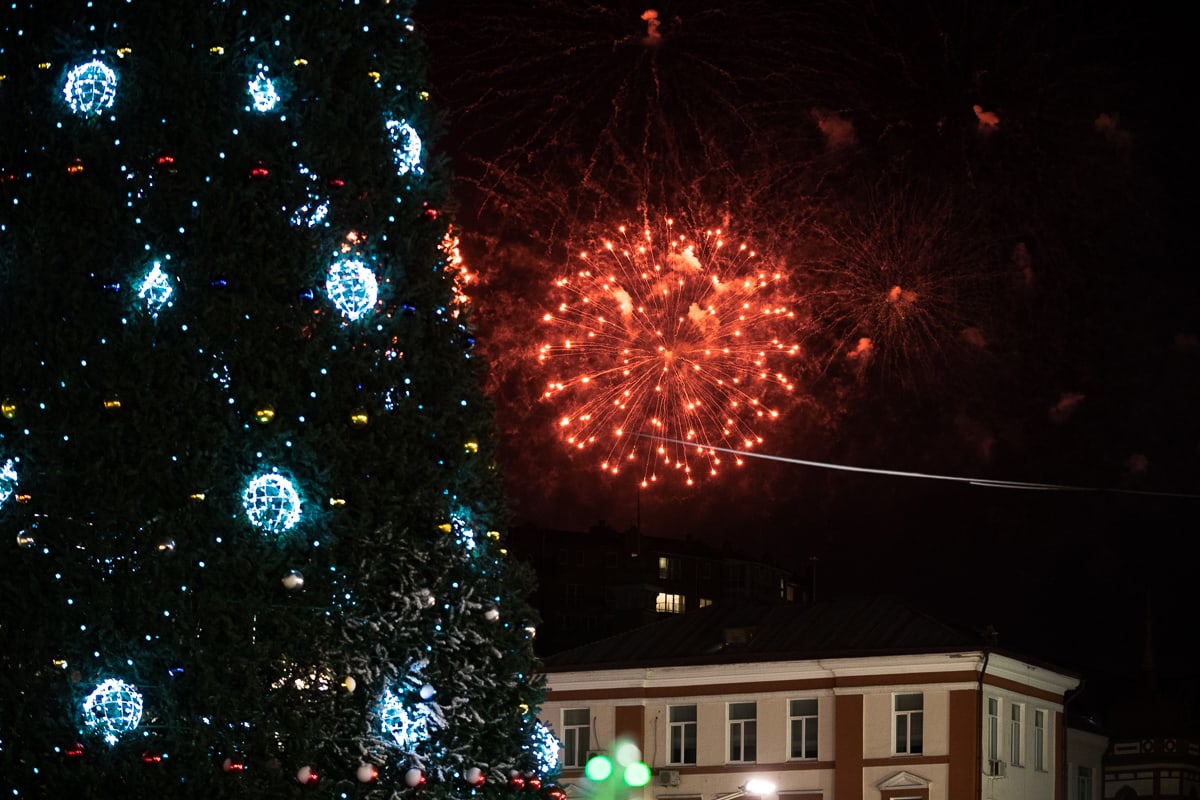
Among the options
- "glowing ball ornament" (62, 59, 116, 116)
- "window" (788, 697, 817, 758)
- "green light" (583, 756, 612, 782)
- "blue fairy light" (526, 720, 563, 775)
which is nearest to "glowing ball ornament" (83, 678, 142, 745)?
"blue fairy light" (526, 720, 563, 775)

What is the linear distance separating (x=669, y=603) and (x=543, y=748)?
94694mm

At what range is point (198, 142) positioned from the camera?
14398 millimetres

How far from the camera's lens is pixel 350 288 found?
1474 cm

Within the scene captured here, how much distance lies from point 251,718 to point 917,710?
31976 mm

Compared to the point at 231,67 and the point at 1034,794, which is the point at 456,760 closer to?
the point at 231,67

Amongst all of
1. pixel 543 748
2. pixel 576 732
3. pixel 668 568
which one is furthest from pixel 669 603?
pixel 543 748

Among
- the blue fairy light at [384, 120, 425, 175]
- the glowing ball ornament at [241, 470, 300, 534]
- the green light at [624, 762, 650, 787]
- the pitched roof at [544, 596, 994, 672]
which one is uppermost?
the pitched roof at [544, 596, 994, 672]

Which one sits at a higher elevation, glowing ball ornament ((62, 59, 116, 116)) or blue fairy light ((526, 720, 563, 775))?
glowing ball ornament ((62, 59, 116, 116))

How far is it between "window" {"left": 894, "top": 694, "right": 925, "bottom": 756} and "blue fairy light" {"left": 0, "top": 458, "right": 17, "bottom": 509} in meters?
32.4

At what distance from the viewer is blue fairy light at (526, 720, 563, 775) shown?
15.1 metres

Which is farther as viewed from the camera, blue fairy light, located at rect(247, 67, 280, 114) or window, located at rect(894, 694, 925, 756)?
window, located at rect(894, 694, 925, 756)

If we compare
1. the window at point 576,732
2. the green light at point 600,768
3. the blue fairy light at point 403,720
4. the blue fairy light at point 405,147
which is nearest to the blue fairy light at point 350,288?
the blue fairy light at point 405,147

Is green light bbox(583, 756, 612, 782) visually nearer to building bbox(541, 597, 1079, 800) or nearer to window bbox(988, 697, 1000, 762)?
building bbox(541, 597, 1079, 800)

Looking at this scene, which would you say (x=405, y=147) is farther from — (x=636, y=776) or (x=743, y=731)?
(x=743, y=731)
